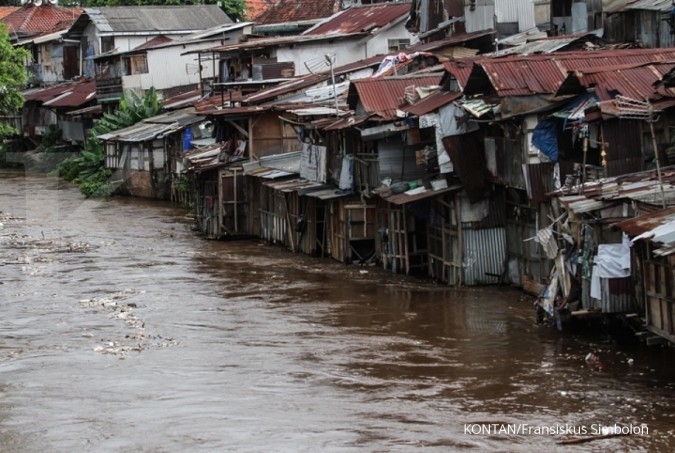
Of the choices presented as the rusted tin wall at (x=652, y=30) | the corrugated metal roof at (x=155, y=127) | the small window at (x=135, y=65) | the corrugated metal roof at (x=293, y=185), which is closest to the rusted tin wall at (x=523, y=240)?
the rusted tin wall at (x=652, y=30)

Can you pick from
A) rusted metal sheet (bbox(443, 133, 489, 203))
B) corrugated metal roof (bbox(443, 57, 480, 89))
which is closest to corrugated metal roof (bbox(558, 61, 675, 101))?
rusted metal sheet (bbox(443, 133, 489, 203))

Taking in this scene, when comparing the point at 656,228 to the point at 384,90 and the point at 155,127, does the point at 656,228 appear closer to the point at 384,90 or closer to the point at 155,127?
the point at 384,90

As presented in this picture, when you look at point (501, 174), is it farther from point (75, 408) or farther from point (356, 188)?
point (75, 408)

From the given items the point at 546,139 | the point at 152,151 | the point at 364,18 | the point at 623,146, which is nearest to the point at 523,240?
the point at 546,139

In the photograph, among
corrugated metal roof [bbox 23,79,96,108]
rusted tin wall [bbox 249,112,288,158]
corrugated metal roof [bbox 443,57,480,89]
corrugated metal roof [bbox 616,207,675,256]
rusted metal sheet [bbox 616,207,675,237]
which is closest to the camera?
corrugated metal roof [bbox 616,207,675,256]

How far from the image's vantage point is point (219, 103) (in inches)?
1483

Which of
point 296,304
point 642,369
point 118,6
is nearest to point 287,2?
point 118,6

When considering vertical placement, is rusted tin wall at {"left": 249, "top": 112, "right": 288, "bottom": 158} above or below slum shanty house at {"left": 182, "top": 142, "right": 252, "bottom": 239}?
above

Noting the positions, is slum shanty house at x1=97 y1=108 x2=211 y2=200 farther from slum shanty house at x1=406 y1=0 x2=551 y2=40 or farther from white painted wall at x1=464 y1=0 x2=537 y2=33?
white painted wall at x1=464 y1=0 x2=537 y2=33

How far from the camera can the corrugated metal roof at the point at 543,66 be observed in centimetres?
2112

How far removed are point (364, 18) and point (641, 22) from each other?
15.9 meters

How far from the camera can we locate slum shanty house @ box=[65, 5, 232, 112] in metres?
48.0

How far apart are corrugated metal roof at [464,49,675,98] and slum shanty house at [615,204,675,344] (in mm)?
4740

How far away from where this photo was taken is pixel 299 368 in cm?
1766
